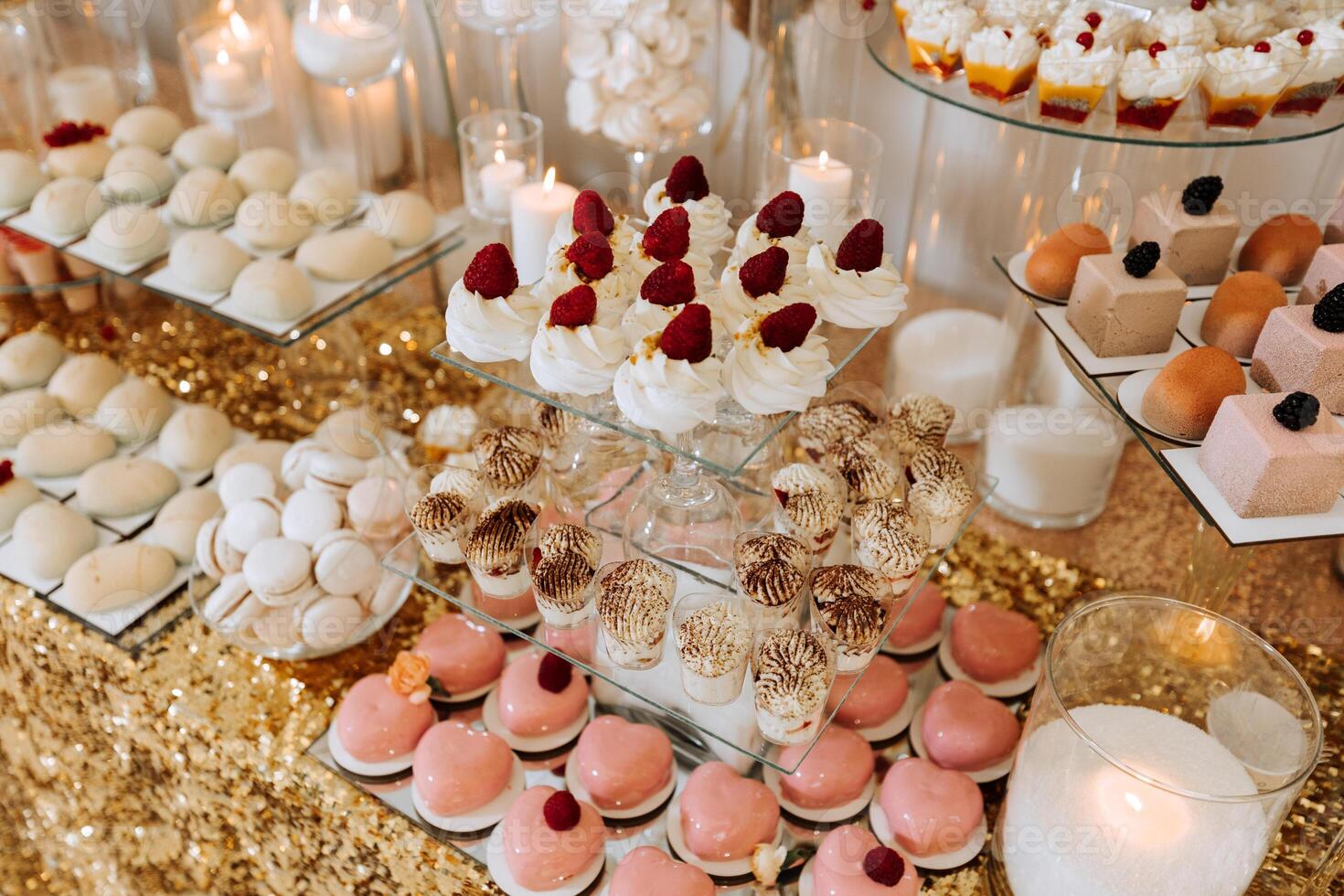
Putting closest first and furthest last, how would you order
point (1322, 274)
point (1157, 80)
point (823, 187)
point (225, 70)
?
1. point (1322, 274)
2. point (1157, 80)
3. point (823, 187)
4. point (225, 70)

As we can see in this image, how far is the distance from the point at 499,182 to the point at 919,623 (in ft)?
3.11

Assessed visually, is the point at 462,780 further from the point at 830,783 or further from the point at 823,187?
the point at 823,187

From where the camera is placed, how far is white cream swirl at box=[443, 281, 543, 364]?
109cm

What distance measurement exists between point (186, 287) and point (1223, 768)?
4.79 feet

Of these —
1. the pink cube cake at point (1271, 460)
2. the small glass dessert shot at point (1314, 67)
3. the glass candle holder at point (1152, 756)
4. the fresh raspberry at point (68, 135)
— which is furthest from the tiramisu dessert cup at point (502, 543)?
the fresh raspberry at point (68, 135)

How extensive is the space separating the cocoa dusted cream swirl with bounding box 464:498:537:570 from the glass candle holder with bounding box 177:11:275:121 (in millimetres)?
1441

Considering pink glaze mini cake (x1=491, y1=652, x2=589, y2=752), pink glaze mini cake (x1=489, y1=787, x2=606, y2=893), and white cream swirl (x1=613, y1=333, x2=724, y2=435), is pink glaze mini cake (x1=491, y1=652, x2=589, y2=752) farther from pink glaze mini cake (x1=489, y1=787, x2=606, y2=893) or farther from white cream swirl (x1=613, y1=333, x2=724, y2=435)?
white cream swirl (x1=613, y1=333, x2=724, y2=435)

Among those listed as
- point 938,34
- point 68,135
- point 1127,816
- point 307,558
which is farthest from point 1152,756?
point 68,135

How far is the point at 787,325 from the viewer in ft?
3.24

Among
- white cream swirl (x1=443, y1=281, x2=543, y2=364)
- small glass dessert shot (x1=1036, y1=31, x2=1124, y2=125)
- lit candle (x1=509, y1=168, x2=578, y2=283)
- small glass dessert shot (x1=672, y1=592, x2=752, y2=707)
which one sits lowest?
small glass dessert shot (x1=672, y1=592, x2=752, y2=707)

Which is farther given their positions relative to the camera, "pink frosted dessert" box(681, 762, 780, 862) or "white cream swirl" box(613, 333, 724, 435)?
"pink frosted dessert" box(681, 762, 780, 862)

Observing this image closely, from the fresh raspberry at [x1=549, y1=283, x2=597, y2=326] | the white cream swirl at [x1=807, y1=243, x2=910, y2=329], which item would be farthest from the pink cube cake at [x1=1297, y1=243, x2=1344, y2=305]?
the fresh raspberry at [x1=549, y1=283, x2=597, y2=326]

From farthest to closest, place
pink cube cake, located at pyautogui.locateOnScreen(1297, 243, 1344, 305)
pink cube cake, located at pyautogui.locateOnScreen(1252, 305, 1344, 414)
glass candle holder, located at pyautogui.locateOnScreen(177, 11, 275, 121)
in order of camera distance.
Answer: glass candle holder, located at pyautogui.locateOnScreen(177, 11, 275, 121), pink cube cake, located at pyautogui.locateOnScreen(1297, 243, 1344, 305), pink cube cake, located at pyautogui.locateOnScreen(1252, 305, 1344, 414)

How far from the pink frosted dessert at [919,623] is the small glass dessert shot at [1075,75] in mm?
613
